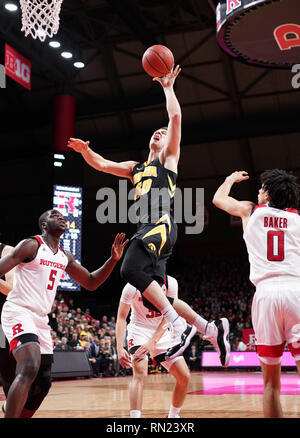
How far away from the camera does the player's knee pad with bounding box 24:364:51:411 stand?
14.8 feet

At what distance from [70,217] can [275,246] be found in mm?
12924

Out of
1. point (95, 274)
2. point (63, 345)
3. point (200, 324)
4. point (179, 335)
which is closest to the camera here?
point (179, 335)

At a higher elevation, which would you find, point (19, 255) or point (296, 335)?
point (19, 255)

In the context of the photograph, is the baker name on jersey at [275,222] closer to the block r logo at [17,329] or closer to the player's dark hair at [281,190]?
the player's dark hair at [281,190]

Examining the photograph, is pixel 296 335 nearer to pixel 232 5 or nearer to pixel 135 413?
pixel 135 413

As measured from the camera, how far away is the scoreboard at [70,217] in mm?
15873

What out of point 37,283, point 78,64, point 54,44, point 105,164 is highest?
point 54,44

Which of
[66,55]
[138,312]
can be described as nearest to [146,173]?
[138,312]

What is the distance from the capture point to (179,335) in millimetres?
4430

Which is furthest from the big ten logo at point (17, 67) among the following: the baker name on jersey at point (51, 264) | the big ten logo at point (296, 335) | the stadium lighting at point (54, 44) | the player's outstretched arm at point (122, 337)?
the big ten logo at point (296, 335)

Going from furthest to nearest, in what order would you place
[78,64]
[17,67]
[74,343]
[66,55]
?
[78,64], [66,55], [17,67], [74,343]

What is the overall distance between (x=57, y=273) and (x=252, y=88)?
59.5 ft

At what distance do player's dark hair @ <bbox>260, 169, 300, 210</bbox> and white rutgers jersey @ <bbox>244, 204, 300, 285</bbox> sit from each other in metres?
0.07

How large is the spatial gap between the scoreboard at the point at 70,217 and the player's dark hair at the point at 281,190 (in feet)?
39.7
